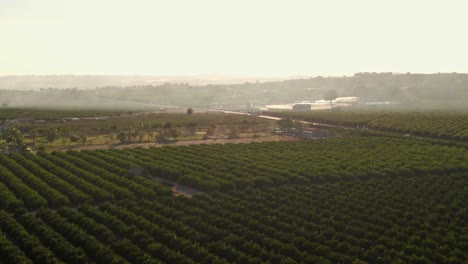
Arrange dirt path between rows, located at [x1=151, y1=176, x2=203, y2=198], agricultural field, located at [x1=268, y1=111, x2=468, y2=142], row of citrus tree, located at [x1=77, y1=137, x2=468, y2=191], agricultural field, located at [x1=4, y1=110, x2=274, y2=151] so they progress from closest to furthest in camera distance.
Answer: dirt path between rows, located at [x1=151, y1=176, x2=203, y2=198] → row of citrus tree, located at [x1=77, y1=137, x2=468, y2=191] → agricultural field, located at [x1=4, y1=110, x2=274, y2=151] → agricultural field, located at [x1=268, y1=111, x2=468, y2=142]

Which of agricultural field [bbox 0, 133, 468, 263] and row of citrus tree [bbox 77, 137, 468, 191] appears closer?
→ agricultural field [bbox 0, 133, 468, 263]

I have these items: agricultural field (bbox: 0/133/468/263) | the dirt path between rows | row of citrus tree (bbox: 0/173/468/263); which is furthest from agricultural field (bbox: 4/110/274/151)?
row of citrus tree (bbox: 0/173/468/263)

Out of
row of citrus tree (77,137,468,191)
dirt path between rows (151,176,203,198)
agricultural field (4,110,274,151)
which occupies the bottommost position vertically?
dirt path between rows (151,176,203,198)

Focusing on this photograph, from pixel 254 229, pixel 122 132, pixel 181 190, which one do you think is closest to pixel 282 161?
pixel 181 190

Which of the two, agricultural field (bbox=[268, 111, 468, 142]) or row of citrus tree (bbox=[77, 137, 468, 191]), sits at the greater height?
agricultural field (bbox=[268, 111, 468, 142])

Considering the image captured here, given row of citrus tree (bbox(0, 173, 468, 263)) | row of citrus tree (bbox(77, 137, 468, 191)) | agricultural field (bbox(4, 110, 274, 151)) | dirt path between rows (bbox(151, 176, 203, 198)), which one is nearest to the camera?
row of citrus tree (bbox(0, 173, 468, 263))

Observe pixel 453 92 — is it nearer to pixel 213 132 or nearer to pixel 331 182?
pixel 213 132

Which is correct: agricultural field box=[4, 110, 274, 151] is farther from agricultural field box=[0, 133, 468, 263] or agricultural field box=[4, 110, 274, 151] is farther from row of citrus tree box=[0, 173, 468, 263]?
row of citrus tree box=[0, 173, 468, 263]

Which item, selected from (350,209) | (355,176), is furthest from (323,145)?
(350,209)
